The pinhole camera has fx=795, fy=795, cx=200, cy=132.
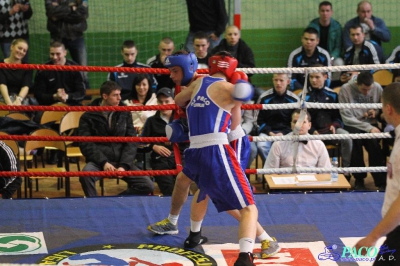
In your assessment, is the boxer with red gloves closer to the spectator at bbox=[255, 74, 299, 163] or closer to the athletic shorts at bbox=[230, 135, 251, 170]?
the athletic shorts at bbox=[230, 135, 251, 170]

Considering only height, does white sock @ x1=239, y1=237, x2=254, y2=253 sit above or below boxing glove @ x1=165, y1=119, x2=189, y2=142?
below

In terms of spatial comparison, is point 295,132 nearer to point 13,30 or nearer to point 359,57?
point 359,57

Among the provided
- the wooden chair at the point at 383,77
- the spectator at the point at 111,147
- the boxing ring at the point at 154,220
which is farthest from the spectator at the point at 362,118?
the spectator at the point at 111,147

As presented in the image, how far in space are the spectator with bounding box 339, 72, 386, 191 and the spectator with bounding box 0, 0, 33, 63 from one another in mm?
4063

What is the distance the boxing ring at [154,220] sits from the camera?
4949 mm

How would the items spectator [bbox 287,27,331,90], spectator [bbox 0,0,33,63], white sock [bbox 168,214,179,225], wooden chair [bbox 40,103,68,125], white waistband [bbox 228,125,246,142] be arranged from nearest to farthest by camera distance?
1. white waistband [bbox 228,125,246,142]
2. white sock [bbox 168,214,179,225]
3. wooden chair [bbox 40,103,68,125]
4. spectator [bbox 287,27,331,90]
5. spectator [bbox 0,0,33,63]

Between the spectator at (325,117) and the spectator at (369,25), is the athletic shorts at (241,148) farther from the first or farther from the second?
the spectator at (369,25)

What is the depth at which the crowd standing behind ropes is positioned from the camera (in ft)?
27.0

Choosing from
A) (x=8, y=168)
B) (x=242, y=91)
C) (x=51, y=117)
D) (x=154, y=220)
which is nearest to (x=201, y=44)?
(x=51, y=117)

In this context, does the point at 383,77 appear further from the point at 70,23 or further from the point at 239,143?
the point at 239,143

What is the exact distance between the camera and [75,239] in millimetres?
5219

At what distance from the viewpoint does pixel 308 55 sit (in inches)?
362

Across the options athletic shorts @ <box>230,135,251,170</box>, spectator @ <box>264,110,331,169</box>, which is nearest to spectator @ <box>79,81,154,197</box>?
spectator @ <box>264,110,331,169</box>

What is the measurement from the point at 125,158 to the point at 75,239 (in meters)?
1.55
